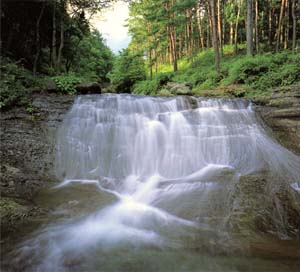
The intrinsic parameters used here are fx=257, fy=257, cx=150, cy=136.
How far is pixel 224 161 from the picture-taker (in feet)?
18.2

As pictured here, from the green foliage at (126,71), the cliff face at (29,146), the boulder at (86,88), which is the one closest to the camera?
the cliff face at (29,146)

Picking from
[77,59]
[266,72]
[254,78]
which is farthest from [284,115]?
[77,59]

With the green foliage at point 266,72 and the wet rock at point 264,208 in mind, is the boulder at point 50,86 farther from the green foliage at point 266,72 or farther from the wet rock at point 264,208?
the green foliage at point 266,72

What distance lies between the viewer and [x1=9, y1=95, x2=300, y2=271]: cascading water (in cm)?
319

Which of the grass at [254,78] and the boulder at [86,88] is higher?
the grass at [254,78]

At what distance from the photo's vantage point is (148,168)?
18.2 feet

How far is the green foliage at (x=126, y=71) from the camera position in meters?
17.6

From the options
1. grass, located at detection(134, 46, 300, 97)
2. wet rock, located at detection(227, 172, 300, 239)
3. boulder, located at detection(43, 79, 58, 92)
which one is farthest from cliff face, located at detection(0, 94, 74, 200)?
grass, located at detection(134, 46, 300, 97)

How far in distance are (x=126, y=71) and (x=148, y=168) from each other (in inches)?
530

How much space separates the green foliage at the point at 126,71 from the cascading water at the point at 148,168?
34.0 feet

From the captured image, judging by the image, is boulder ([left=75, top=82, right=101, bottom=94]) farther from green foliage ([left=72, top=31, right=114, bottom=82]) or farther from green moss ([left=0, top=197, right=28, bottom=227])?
green foliage ([left=72, top=31, right=114, bottom=82])

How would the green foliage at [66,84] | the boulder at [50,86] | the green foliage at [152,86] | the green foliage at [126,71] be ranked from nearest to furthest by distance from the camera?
1. the boulder at [50,86]
2. the green foliage at [66,84]
3. the green foliage at [152,86]
4. the green foliage at [126,71]

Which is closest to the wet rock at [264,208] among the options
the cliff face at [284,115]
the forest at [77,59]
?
the cliff face at [284,115]

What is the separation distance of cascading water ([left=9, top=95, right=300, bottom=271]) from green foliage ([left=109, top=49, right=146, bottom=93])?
34.0 feet
